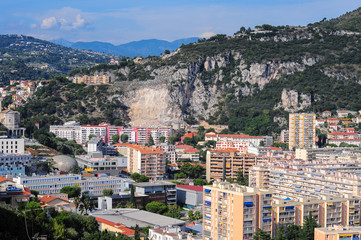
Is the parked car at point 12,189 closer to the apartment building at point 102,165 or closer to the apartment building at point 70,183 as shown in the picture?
the apartment building at point 70,183

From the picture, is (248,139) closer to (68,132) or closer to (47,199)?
(68,132)

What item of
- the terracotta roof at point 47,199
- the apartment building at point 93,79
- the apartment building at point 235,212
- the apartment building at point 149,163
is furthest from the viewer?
the apartment building at point 93,79

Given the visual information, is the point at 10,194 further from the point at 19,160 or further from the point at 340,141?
the point at 340,141

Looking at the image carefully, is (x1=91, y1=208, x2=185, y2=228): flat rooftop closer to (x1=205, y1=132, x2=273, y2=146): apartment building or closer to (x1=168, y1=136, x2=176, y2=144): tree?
(x1=205, y1=132, x2=273, y2=146): apartment building

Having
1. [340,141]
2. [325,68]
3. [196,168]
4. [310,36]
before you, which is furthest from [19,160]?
[310,36]

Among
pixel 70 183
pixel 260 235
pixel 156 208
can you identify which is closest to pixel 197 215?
pixel 156 208

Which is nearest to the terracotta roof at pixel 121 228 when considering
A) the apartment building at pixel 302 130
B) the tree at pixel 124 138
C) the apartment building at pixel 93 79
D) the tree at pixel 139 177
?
the tree at pixel 139 177

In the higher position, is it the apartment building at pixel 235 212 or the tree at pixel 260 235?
the apartment building at pixel 235 212
